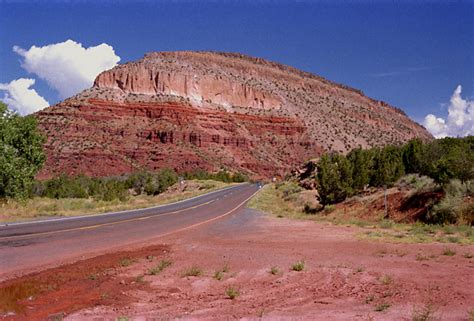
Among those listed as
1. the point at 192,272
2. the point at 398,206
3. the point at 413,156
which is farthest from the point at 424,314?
the point at 413,156

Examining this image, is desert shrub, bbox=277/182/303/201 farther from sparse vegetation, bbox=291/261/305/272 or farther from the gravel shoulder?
sparse vegetation, bbox=291/261/305/272

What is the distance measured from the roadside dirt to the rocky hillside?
82983mm

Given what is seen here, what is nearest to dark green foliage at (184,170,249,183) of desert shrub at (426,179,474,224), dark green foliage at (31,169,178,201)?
dark green foliage at (31,169,178,201)

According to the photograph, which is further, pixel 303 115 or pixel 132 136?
pixel 303 115

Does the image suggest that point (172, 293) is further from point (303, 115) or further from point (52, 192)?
point (303, 115)

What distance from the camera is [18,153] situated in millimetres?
27203

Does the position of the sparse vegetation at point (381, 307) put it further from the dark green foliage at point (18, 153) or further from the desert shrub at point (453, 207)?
the dark green foliage at point (18, 153)

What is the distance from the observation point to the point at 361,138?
142250mm

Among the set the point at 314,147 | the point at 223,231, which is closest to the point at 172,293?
the point at 223,231

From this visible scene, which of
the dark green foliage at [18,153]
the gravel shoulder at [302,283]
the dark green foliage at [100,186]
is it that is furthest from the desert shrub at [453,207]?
the dark green foliage at [100,186]

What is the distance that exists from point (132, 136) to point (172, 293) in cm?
9804

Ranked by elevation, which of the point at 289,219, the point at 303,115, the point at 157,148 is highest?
the point at 303,115

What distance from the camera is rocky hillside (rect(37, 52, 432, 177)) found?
96.3 m

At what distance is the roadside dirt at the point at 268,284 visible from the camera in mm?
6336
